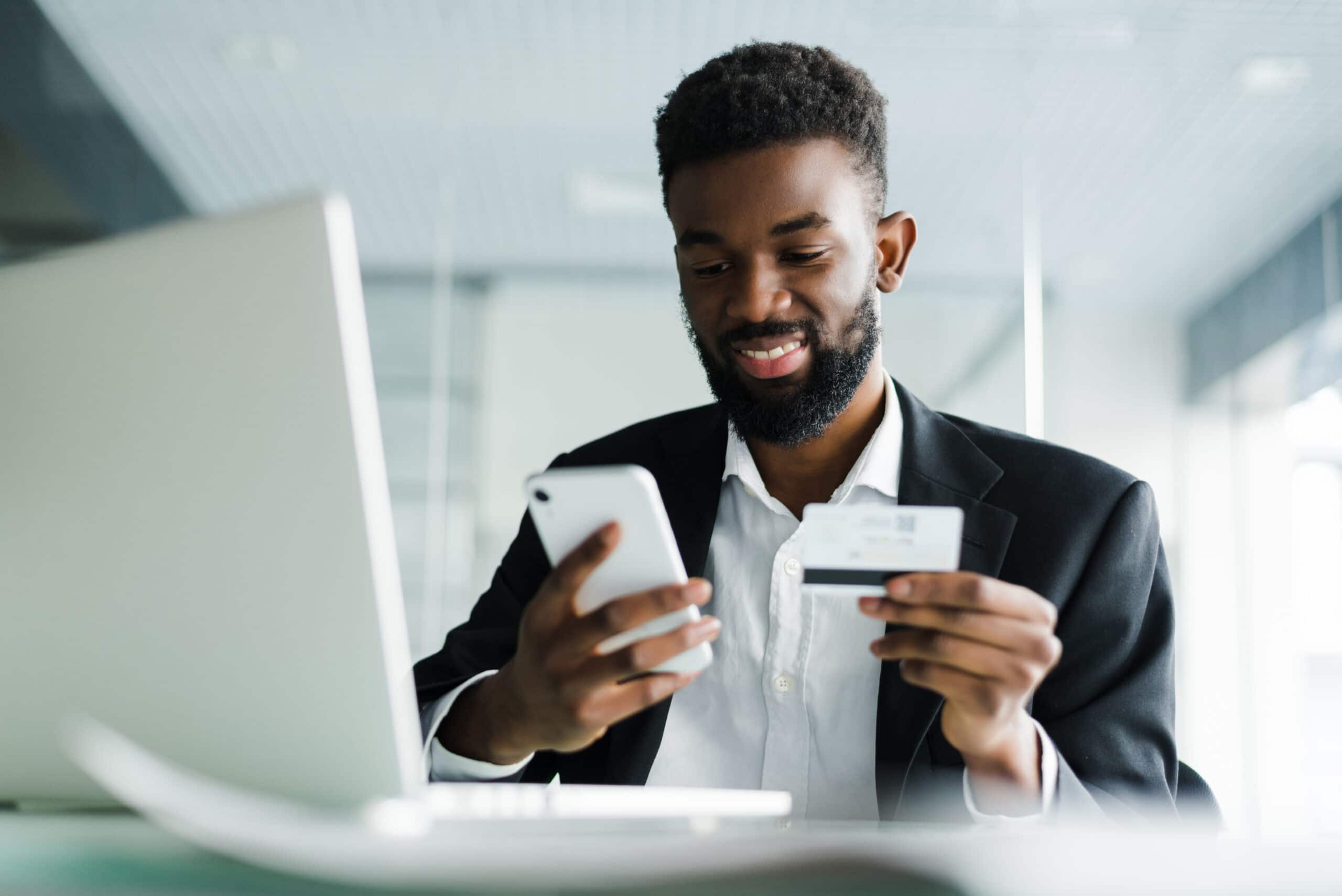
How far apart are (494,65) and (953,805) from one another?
2.80m

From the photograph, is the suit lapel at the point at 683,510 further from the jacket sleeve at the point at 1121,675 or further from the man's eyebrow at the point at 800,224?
the jacket sleeve at the point at 1121,675

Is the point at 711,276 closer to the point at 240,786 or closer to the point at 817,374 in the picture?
the point at 817,374

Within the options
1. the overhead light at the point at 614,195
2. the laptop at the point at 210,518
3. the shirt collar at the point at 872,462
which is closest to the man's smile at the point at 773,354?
the shirt collar at the point at 872,462

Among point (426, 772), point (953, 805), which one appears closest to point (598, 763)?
point (426, 772)

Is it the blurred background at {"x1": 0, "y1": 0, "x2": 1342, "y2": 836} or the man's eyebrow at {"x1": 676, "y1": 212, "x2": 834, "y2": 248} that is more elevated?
the blurred background at {"x1": 0, "y1": 0, "x2": 1342, "y2": 836}

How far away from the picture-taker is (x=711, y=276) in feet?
4.37

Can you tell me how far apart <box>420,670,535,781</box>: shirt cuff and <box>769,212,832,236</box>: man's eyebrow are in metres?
0.56

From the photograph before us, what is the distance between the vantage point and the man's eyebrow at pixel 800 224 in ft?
4.20

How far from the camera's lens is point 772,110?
4.37ft

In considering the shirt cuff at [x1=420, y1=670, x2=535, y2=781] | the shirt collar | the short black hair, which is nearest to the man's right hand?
the shirt cuff at [x1=420, y1=670, x2=535, y2=781]

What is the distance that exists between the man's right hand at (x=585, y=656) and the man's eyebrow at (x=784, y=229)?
546 millimetres

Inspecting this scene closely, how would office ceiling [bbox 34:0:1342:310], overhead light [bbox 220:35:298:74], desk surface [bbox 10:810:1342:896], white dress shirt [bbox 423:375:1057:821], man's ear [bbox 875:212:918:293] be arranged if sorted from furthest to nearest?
overhead light [bbox 220:35:298:74] → office ceiling [bbox 34:0:1342:310] → man's ear [bbox 875:212:918:293] → white dress shirt [bbox 423:375:1057:821] → desk surface [bbox 10:810:1342:896]

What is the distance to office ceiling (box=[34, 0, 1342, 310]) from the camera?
3139 mm

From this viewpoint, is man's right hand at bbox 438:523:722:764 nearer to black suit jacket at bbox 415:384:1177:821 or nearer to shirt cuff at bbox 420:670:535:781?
shirt cuff at bbox 420:670:535:781
